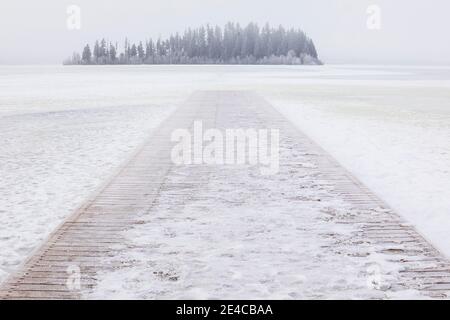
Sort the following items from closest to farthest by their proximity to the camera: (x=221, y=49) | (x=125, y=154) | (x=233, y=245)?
1. (x=233, y=245)
2. (x=125, y=154)
3. (x=221, y=49)

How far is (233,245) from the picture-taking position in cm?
568

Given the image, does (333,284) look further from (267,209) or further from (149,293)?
(267,209)

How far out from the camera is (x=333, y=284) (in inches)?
184

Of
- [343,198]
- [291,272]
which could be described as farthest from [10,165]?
[291,272]

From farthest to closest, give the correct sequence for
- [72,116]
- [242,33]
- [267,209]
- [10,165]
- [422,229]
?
1. [242,33]
2. [72,116]
3. [10,165]
4. [267,209]
5. [422,229]

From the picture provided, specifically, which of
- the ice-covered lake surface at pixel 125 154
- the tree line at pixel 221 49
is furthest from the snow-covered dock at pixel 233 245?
the tree line at pixel 221 49

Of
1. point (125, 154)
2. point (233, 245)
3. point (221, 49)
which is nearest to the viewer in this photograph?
point (233, 245)

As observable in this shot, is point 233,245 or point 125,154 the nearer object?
point 233,245

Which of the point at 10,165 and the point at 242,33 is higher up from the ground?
the point at 242,33

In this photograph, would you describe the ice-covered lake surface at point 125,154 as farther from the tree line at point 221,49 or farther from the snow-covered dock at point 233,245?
the tree line at point 221,49

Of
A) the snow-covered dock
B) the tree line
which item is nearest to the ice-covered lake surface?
the snow-covered dock

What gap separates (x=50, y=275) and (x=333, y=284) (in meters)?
2.67

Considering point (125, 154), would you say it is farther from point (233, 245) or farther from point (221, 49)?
point (221, 49)

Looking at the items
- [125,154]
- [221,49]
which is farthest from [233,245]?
[221,49]
